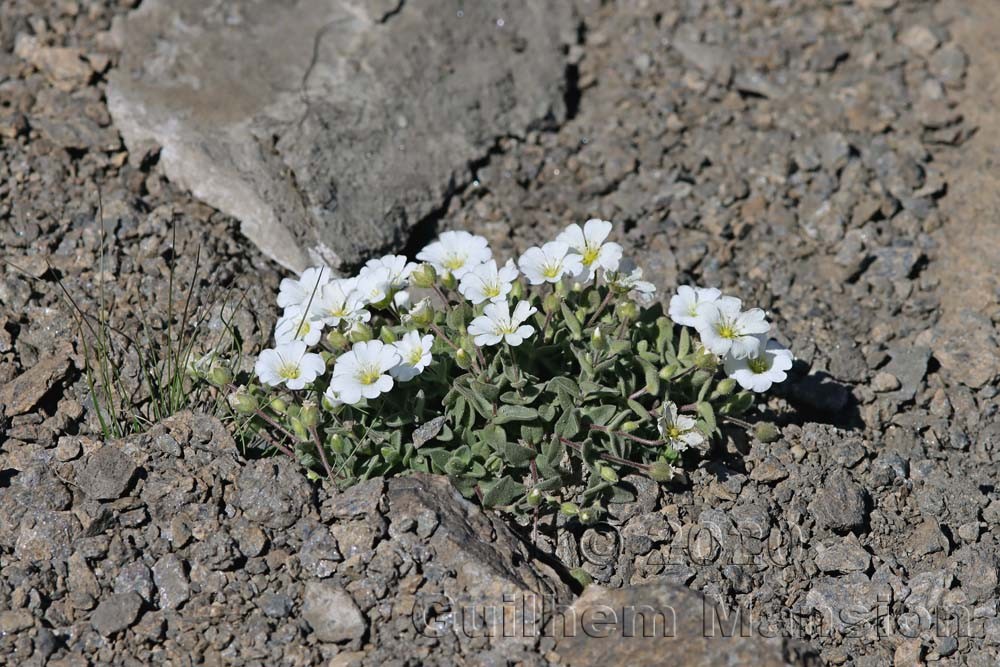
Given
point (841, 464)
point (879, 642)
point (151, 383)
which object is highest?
point (151, 383)

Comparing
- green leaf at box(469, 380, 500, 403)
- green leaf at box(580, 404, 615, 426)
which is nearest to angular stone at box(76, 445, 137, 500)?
green leaf at box(469, 380, 500, 403)

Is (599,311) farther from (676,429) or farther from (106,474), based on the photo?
(106,474)

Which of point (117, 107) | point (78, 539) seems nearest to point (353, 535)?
point (78, 539)

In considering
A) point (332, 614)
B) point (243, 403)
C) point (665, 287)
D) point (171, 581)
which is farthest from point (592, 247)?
point (171, 581)

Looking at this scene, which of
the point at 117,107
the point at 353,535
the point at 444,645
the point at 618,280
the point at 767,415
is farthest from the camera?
the point at 117,107

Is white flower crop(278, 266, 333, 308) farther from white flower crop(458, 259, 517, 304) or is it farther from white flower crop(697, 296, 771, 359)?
white flower crop(697, 296, 771, 359)

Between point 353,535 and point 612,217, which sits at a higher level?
point 612,217

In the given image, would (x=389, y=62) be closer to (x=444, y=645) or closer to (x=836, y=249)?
(x=836, y=249)

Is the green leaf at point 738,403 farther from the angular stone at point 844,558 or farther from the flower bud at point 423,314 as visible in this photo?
the flower bud at point 423,314
